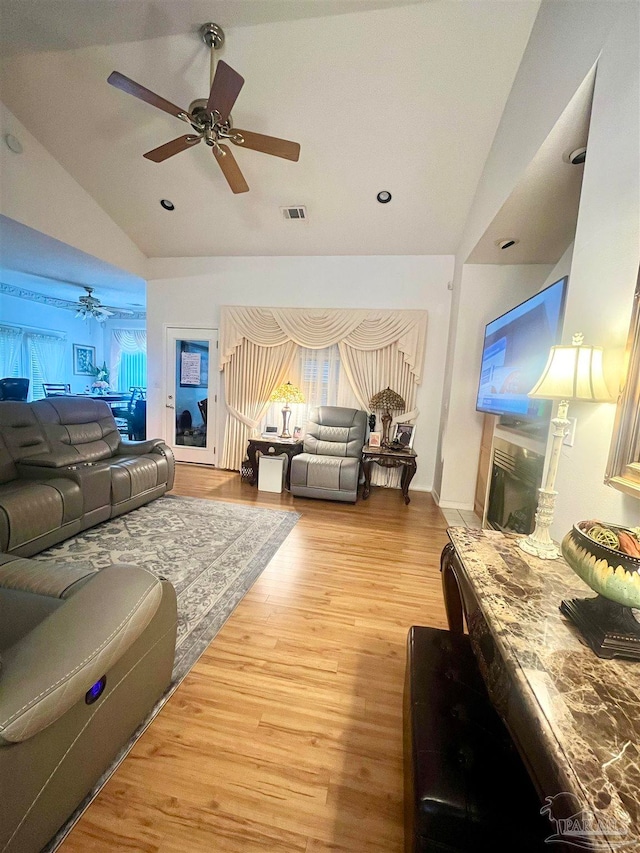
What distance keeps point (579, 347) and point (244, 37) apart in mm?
3052

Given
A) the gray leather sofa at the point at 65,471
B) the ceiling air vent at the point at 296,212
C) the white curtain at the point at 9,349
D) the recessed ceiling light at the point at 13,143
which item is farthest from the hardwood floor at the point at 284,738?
the white curtain at the point at 9,349

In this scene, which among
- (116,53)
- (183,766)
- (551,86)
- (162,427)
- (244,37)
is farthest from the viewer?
(162,427)

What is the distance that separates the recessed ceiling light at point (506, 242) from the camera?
285 cm

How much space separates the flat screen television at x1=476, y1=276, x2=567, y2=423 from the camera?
1.90 metres

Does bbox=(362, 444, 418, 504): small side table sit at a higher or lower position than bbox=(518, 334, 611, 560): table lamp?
lower

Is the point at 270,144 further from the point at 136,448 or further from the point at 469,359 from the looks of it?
the point at 136,448

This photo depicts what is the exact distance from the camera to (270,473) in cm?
402

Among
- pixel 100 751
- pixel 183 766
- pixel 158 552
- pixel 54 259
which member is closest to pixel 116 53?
pixel 54 259

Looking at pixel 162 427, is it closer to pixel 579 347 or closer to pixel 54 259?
pixel 54 259

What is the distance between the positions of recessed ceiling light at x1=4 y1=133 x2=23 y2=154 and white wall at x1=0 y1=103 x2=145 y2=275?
0.09 feet

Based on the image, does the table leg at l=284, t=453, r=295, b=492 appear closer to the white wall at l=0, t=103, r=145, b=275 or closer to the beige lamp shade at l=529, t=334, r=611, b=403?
the beige lamp shade at l=529, t=334, r=611, b=403

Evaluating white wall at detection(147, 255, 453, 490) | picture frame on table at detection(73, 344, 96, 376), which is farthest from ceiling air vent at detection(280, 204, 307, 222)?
picture frame on table at detection(73, 344, 96, 376)

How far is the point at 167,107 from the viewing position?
2152 mm

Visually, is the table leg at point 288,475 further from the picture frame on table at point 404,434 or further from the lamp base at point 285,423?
the picture frame on table at point 404,434
